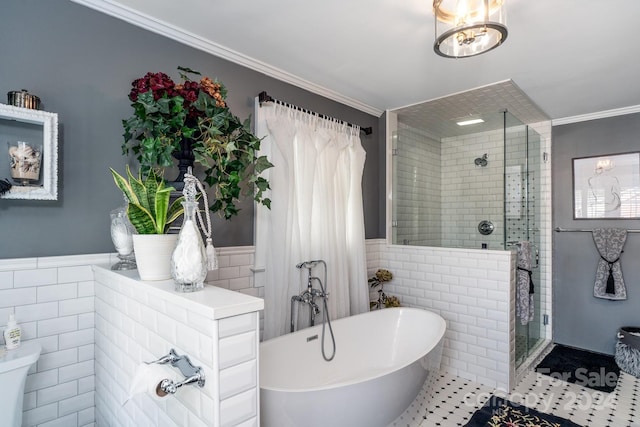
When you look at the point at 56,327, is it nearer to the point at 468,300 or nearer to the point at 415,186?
the point at 468,300

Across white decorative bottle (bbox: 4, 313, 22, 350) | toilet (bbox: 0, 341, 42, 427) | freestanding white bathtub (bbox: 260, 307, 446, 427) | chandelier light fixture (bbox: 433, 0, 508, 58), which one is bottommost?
freestanding white bathtub (bbox: 260, 307, 446, 427)

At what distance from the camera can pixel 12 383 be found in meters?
1.31

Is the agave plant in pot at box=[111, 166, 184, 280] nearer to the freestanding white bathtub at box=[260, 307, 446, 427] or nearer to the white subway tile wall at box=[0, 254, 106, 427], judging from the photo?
the white subway tile wall at box=[0, 254, 106, 427]

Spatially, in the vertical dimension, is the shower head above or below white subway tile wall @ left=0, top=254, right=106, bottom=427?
above

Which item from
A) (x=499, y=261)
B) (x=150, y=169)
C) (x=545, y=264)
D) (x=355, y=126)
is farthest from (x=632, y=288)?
(x=150, y=169)

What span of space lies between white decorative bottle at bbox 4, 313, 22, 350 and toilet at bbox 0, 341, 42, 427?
58 millimetres

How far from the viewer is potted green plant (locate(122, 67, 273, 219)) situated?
4.92 ft

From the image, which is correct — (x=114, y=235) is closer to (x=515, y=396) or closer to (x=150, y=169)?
(x=150, y=169)

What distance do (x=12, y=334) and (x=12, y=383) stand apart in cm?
24

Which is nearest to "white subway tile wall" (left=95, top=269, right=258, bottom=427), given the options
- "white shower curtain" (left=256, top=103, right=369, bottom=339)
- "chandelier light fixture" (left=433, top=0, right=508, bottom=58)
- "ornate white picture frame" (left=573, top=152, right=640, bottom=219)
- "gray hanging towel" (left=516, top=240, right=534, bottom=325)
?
"white shower curtain" (left=256, top=103, right=369, bottom=339)

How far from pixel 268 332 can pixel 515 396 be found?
2025 millimetres

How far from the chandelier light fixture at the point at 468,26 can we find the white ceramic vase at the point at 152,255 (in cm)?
156

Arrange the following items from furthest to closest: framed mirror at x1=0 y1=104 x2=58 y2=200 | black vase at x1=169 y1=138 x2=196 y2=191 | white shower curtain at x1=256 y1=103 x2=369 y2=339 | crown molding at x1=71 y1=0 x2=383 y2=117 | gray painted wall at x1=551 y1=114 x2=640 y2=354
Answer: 1. gray painted wall at x1=551 y1=114 x2=640 y2=354
2. white shower curtain at x1=256 y1=103 x2=369 y2=339
3. crown molding at x1=71 y1=0 x2=383 y2=117
4. black vase at x1=169 y1=138 x2=196 y2=191
5. framed mirror at x1=0 y1=104 x2=58 y2=200

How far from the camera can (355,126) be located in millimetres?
3209
